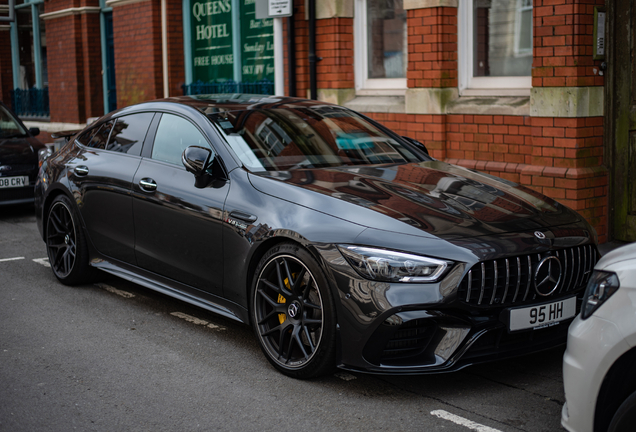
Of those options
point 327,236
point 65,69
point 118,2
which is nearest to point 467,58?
point 327,236

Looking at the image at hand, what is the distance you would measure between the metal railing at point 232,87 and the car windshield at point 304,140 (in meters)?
6.56

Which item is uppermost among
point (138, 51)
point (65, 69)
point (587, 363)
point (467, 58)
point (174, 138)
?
point (138, 51)

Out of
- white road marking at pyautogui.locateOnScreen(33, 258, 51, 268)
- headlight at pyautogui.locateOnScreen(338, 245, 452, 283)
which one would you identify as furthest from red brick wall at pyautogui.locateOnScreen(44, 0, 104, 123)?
headlight at pyautogui.locateOnScreen(338, 245, 452, 283)

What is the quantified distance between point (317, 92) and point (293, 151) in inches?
233

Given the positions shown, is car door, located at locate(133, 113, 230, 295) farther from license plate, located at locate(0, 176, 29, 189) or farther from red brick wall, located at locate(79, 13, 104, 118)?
red brick wall, located at locate(79, 13, 104, 118)

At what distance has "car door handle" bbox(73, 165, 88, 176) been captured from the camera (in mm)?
6551

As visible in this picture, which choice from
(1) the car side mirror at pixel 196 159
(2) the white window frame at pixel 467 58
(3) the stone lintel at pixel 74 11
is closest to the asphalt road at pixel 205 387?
(1) the car side mirror at pixel 196 159

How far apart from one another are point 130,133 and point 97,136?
0.63 meters

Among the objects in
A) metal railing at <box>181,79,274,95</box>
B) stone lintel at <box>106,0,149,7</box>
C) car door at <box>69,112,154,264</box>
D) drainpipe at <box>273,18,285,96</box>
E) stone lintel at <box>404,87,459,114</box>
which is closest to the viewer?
car door at <box>69,112,154,264</box>

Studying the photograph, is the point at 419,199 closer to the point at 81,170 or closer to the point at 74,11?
the point at 81,170

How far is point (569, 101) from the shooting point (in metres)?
7.71

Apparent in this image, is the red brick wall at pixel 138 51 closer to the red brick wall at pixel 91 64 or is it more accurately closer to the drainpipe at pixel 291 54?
the red brick wall at pixel 91 64

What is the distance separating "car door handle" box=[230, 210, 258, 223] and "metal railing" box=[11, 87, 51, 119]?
15.3 meters

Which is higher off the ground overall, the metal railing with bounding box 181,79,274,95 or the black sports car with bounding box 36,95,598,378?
the metal railing with bounding box 181,79,274,95
